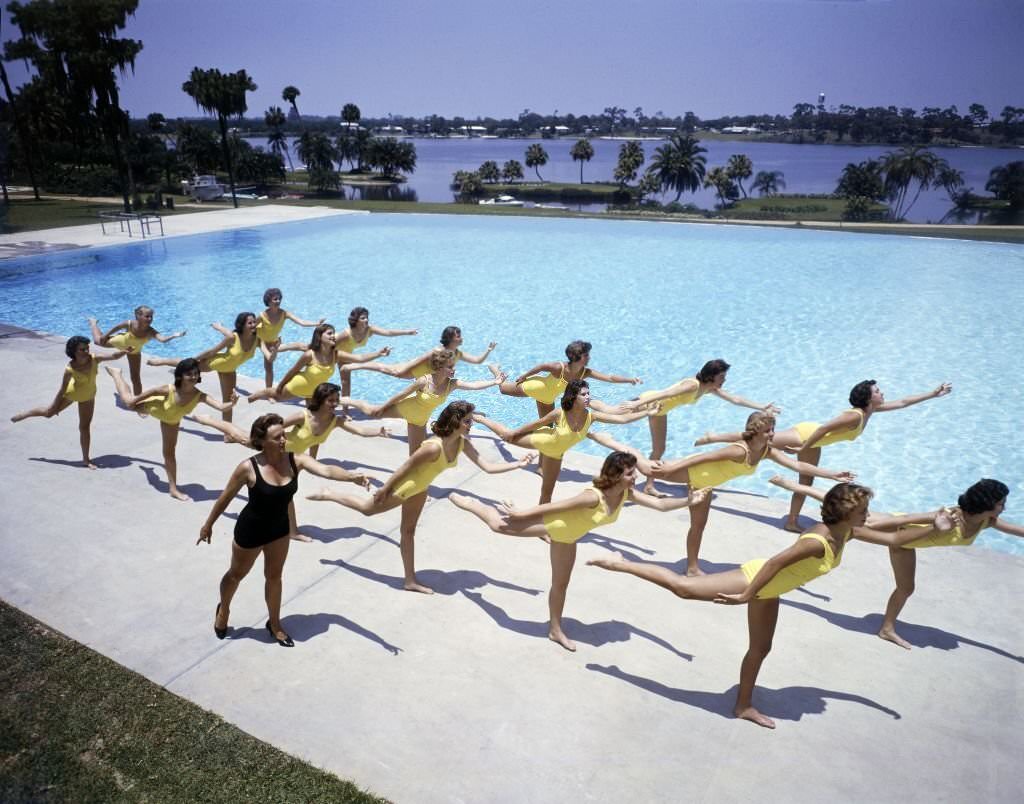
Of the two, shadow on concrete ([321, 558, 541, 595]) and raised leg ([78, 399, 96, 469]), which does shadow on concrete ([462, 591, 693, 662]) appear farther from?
raised leg ([78, 399, 96, 469])

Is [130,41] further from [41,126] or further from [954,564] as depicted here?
[954,564]

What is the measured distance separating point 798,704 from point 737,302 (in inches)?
594

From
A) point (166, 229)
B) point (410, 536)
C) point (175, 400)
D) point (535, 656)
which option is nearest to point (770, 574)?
point (535, 656)

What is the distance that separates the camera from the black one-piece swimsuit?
4902 mm

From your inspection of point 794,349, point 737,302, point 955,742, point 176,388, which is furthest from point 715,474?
point 737,302

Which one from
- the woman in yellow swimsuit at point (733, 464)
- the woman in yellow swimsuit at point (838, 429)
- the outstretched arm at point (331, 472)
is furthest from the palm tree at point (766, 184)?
the outstretched arm at point (331, 472)

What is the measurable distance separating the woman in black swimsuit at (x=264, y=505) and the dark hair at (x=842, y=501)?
3529 mm

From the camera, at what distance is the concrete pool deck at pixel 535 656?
4.36 metres

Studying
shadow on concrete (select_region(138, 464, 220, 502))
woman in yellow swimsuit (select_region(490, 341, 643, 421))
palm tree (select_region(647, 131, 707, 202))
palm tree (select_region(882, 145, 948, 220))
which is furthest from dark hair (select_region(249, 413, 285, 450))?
palm tree (select_region(647, 131, 707, 202))

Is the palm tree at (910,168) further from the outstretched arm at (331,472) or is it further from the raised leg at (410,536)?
the outstretched arm at (331,472)

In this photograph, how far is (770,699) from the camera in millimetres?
4988

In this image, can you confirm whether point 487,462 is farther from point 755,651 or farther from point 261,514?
point 755,651

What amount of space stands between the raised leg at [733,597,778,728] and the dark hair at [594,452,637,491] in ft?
3.78

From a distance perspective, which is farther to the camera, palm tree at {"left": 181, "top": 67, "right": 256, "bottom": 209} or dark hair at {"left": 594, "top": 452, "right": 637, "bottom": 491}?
palm tree at {"left": 181, "top": 67, "right": 256, "bottom": 209}
